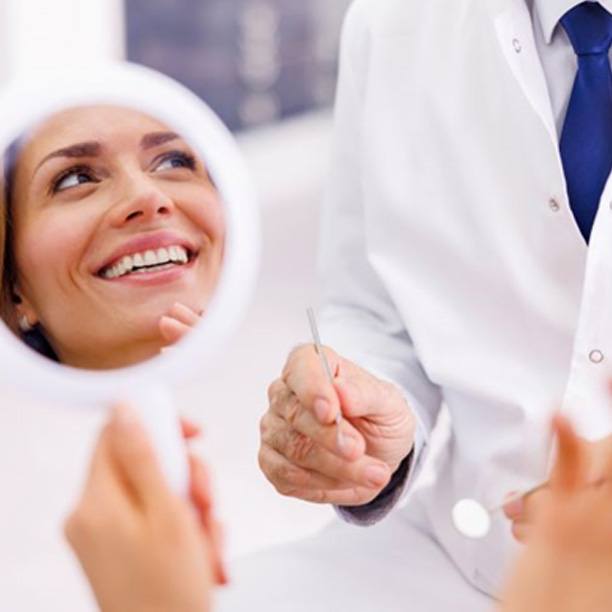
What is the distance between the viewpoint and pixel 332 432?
104 centimetres

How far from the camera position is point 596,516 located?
2.29ft

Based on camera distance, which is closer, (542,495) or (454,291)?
(542,495)

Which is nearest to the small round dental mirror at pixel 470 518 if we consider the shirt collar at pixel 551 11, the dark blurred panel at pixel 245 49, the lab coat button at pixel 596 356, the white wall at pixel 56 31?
the lab coat button at pixel 596 356

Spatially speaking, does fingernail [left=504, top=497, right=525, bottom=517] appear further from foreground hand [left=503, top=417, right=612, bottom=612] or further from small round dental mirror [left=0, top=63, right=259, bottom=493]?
small round dental mirror [left=0, top=63, right=259, bottom=493]

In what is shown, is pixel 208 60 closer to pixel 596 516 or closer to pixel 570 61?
pixel 570 61

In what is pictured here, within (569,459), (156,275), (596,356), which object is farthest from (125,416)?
(596,356)

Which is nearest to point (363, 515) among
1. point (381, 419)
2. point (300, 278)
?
point (381, 419)

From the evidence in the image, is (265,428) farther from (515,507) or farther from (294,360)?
(515,507)

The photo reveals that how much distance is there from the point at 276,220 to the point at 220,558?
7.49 ft

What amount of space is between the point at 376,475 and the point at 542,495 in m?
0.34

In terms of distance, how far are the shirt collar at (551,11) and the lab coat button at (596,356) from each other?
0.30m

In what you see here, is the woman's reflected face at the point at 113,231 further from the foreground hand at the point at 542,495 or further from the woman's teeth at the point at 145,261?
the foreground hand at the point at 542,495

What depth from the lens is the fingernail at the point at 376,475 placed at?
1.10 m

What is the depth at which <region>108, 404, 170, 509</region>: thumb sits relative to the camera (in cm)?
72
